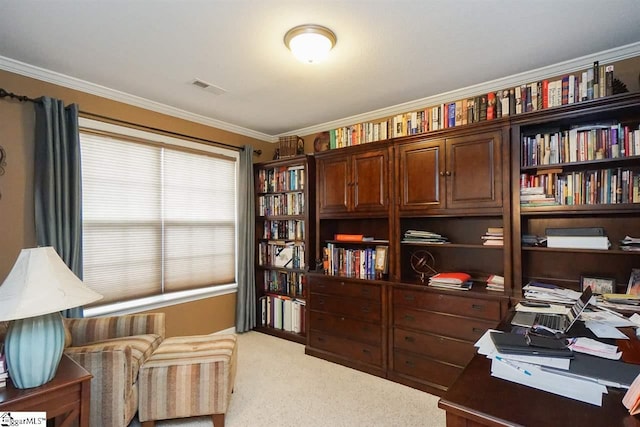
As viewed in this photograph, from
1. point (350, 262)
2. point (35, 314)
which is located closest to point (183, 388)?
point (35, 314)

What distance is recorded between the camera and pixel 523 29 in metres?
1.97

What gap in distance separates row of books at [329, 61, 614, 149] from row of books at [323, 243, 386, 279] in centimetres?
109

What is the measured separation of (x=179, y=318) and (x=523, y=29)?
373 cm

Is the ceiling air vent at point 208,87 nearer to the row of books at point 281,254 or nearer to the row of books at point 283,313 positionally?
the row of books at point 281,254

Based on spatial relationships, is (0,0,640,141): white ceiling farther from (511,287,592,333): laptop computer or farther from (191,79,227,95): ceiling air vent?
(511,287,592,333): laptop computer

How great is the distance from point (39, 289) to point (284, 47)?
6.27ft

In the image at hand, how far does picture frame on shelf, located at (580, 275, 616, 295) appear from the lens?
2.16 meters

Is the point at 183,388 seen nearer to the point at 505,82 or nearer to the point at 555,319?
the point at 555,319

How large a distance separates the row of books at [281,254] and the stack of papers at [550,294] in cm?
222

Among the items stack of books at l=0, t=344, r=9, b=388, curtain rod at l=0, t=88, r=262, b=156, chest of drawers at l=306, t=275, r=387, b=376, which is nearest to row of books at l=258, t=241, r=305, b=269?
chest of drawers at l=306, t=275, r=387, b=376

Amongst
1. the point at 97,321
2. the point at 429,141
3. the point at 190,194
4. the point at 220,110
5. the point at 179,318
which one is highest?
the point at 220,110

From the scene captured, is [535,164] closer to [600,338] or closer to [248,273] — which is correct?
[600,338]

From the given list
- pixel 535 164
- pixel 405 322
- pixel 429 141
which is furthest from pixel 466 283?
pixel 429 141

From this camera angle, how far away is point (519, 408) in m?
0.90
